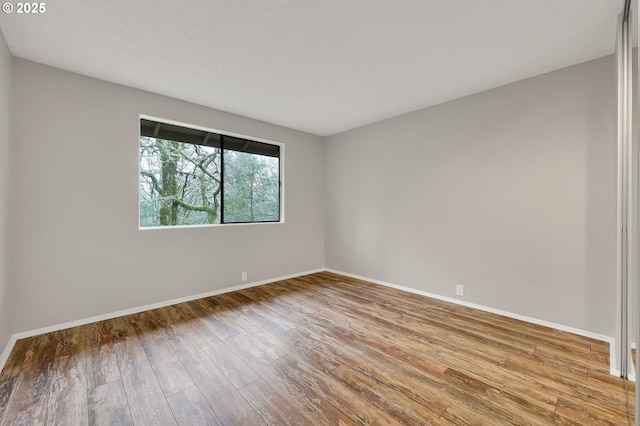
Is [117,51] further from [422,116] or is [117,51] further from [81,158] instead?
[422,116]

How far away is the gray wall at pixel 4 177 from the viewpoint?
2.09 m

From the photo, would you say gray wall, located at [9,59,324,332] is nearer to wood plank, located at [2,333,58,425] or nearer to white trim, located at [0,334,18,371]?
white trim, located at [0,334,18,371]

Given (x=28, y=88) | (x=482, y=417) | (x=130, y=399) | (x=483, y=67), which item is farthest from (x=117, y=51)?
(x=482, y=417)

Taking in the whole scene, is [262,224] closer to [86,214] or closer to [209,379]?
[86,214]

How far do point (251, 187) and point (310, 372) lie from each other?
3031 mm

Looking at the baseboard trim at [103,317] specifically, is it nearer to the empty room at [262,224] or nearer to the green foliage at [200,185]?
the empty room at [262,224]

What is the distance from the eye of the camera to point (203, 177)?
3.71m

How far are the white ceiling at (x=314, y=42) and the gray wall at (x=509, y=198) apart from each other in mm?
361

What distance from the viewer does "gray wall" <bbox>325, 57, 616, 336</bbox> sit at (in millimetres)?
2430

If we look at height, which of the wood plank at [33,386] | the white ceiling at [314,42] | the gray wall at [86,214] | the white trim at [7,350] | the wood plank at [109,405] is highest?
the white ceiling at [314,42]

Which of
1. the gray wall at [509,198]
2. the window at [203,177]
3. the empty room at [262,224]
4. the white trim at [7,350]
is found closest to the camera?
the empty room at [262,224]

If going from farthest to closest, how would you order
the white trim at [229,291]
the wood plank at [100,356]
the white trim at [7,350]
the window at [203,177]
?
the window at [203,177], the white trim at [229,291], the white trim at [7,350], the wood plank at [100,356]

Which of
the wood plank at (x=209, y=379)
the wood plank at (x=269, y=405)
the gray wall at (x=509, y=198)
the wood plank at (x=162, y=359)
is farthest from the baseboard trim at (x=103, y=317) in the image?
the gray wall at (x=509, y=198)

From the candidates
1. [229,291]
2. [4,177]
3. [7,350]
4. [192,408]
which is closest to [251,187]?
[229,291]
